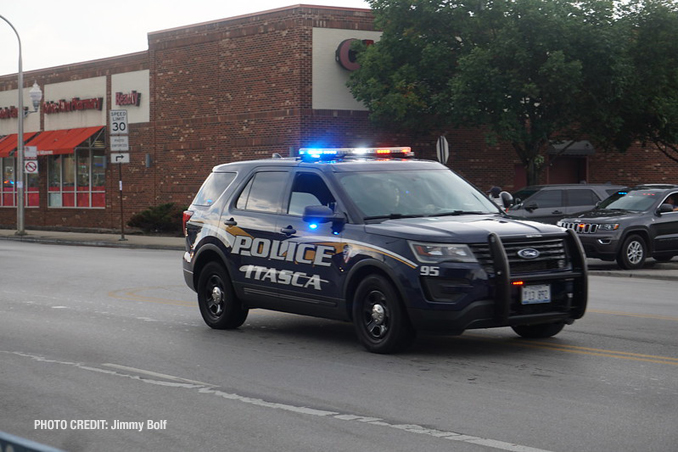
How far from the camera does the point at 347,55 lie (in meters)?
33.3

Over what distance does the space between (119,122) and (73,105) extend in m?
13.3

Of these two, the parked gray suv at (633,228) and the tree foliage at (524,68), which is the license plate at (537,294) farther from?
the tree foliage at (524,68)

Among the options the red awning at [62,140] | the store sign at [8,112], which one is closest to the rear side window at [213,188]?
the red awning at [62,140]

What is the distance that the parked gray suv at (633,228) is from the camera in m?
19.9

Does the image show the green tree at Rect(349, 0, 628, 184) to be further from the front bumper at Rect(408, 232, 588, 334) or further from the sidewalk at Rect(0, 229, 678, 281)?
the front bumper at Rect(408, 232, 588, 334)

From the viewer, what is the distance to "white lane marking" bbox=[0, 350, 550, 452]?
19.9 ft

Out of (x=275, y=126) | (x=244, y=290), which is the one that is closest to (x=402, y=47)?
(x=275, y=126)

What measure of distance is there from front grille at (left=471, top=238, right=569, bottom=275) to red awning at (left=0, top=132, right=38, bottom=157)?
38508mm

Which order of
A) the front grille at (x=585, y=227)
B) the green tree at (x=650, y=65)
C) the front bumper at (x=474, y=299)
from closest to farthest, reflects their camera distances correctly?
the front bumper at (x=474, y=299) < the front grille at (x=585, y=227) < the green tree at (x=650, y=65)

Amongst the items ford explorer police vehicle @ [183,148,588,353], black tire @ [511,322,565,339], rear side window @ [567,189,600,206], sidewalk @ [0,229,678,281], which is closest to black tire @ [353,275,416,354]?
ford explorer police vehicle @ [183,148,588,353]

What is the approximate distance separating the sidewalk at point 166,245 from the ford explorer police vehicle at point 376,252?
9008 mm

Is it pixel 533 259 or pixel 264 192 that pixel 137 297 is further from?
pixel 533 259

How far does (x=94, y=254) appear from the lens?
25.9m

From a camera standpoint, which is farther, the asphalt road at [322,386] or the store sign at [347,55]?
the store sign at [347,55]
